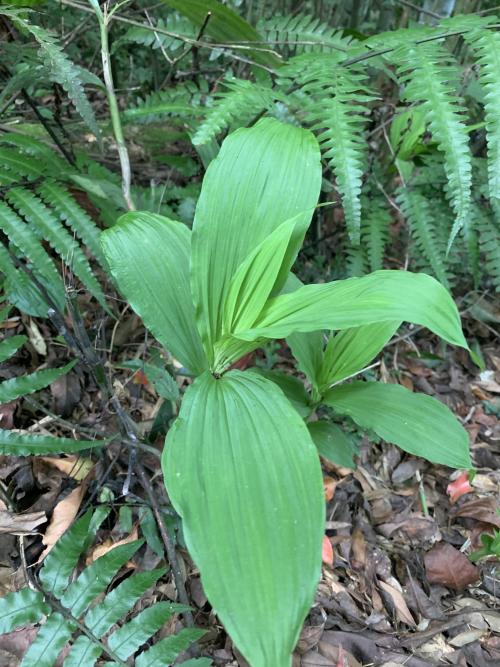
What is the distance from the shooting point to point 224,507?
792 millimetres

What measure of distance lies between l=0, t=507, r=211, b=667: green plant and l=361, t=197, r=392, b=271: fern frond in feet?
4.62

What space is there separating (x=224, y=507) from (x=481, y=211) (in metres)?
1.75

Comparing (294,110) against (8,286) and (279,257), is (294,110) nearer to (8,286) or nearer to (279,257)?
(279,257)

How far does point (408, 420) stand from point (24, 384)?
0.98 metres

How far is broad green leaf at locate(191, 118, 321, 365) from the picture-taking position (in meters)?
1.11

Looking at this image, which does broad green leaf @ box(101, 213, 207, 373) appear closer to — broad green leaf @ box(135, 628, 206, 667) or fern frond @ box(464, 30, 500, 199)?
broad green leaf @ box(135, 628, 206, 667)

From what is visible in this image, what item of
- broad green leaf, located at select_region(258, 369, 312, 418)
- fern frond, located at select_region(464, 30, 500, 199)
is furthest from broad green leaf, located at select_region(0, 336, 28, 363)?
fern frond, located at select_region(464, 30, 500, 199)

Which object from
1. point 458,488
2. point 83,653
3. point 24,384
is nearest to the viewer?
point 83,653

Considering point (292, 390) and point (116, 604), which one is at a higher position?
point (292, 390)

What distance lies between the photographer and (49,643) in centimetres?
100

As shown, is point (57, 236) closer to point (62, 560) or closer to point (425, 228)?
point (62, 560)

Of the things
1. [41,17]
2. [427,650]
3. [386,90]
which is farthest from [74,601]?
[386,90]

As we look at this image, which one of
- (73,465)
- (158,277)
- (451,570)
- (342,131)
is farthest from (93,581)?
(342,131)

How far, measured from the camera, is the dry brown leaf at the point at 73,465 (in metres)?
1.47
